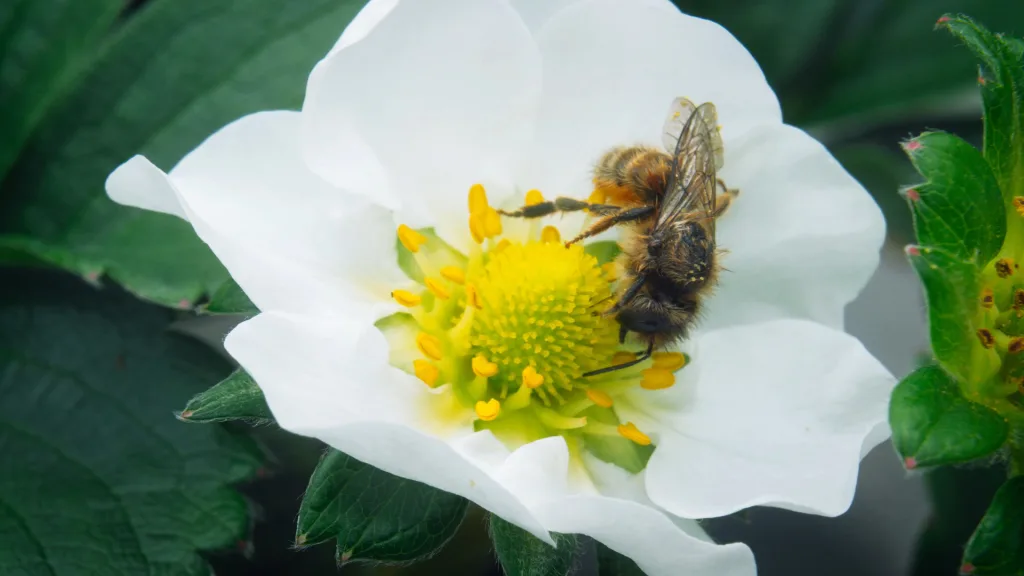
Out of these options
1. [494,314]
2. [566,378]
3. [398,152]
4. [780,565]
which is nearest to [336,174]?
[398,152]

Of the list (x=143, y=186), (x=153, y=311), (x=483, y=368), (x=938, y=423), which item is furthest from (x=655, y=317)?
(x=153, y=311)

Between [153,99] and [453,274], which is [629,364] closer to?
[453,274]

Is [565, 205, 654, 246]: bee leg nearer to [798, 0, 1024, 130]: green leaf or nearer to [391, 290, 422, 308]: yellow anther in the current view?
[391, 290, 422, 308]: yellow anther

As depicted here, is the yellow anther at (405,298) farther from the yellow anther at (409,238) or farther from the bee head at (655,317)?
the bee head at (655,317)

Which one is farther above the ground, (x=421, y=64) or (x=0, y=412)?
(x=421, y=64)

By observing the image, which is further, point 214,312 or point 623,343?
point 623,343

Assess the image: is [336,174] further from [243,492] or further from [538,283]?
[243,492]

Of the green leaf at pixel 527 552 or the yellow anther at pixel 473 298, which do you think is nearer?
the green leaf at pixel 527 552

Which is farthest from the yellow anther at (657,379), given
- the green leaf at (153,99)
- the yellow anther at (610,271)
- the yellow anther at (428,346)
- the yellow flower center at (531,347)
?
the green leaf at (153,99)
